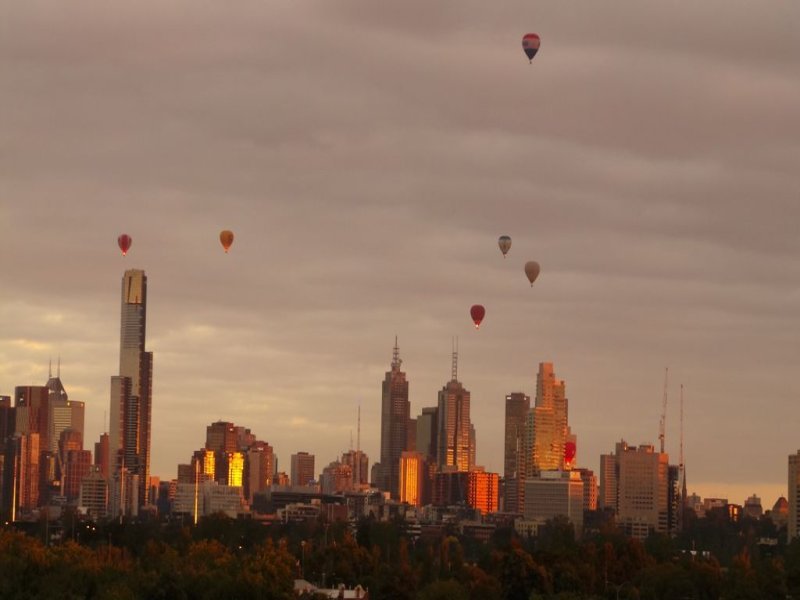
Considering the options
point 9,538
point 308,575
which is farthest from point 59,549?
point 308,575

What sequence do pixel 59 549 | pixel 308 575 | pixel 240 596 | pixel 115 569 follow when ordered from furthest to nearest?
pixel 308 575 < pixel 59 549 < pixel 115 569 < pixel 240 596

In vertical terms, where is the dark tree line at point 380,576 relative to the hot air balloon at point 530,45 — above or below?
below

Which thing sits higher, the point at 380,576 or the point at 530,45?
the point at 530,45

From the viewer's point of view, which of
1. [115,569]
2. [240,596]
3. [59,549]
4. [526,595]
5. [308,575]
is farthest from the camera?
[308,575]

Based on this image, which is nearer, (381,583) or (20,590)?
(20,590)

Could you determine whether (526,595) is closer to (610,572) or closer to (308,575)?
(610,572)

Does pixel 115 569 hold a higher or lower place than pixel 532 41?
lower

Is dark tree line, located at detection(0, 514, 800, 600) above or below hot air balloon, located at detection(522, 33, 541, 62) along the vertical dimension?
below
